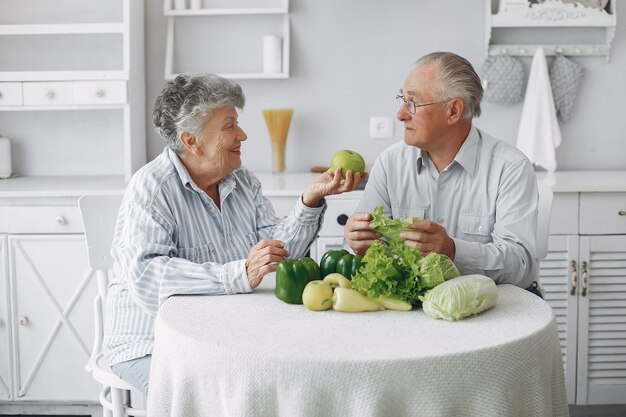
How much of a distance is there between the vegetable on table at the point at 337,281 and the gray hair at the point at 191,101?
605 mm

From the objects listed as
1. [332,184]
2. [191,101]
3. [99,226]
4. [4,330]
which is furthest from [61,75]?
[332,184]

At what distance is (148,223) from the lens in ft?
6.82

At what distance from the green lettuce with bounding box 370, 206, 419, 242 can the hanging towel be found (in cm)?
193

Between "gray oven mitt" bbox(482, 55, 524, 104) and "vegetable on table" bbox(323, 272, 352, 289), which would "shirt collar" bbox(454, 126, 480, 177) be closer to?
"vegetable on table" bbox(323, 272, 352, 289)

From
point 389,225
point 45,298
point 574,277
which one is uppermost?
point 389,225

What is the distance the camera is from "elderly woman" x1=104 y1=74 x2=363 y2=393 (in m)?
2.00

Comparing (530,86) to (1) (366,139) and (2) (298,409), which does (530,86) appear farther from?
(2) (298,409)

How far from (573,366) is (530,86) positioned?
4.22ft

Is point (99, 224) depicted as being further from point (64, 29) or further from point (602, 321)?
point (602, 321)

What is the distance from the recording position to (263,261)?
1.98 meters

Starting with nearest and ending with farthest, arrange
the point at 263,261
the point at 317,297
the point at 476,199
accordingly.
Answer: the point at 317,297 < the point at 263,261 < the point at 476,199

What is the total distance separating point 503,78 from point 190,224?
83.0 inches

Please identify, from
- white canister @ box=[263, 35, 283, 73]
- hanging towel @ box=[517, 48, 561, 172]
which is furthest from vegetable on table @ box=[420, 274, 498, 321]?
white canister @ box=[263, 35, 283, 73]

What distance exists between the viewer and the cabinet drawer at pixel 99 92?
141 inches
